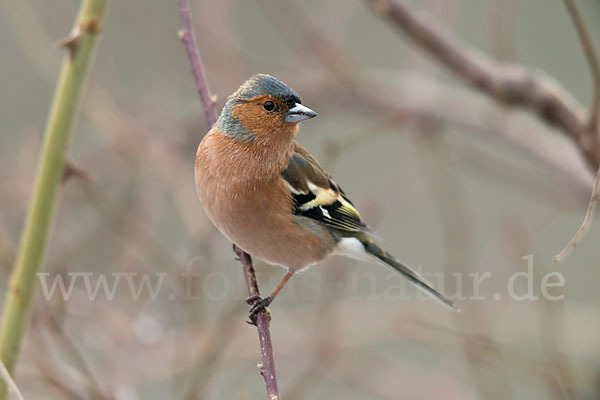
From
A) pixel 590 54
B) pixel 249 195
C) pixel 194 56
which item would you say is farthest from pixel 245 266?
pixel 590 54

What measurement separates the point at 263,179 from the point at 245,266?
1.51 ft

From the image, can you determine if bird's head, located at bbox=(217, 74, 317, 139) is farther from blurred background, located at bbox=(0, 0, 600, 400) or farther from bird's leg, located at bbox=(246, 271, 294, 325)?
bird's leg, located at bbox=(246, 271, 294, 325)

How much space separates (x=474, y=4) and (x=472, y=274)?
6204 mm

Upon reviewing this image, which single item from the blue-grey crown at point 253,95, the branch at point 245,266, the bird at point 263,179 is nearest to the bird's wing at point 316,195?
the bird at point 263,179

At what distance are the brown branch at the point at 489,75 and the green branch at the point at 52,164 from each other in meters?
→ 1.56

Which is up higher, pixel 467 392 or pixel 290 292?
pixel 290 292

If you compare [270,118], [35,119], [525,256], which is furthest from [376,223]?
[35,119]

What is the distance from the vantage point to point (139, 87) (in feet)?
21.1

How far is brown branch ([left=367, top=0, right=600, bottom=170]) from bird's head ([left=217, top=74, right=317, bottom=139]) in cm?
66

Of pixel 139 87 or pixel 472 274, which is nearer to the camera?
pixel 472 274

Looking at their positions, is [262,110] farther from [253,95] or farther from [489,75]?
[489,75]

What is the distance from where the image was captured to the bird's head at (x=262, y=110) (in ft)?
10.3

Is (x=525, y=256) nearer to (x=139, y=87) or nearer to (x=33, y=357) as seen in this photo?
(x=33, y=357)

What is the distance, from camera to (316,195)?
367 cm
